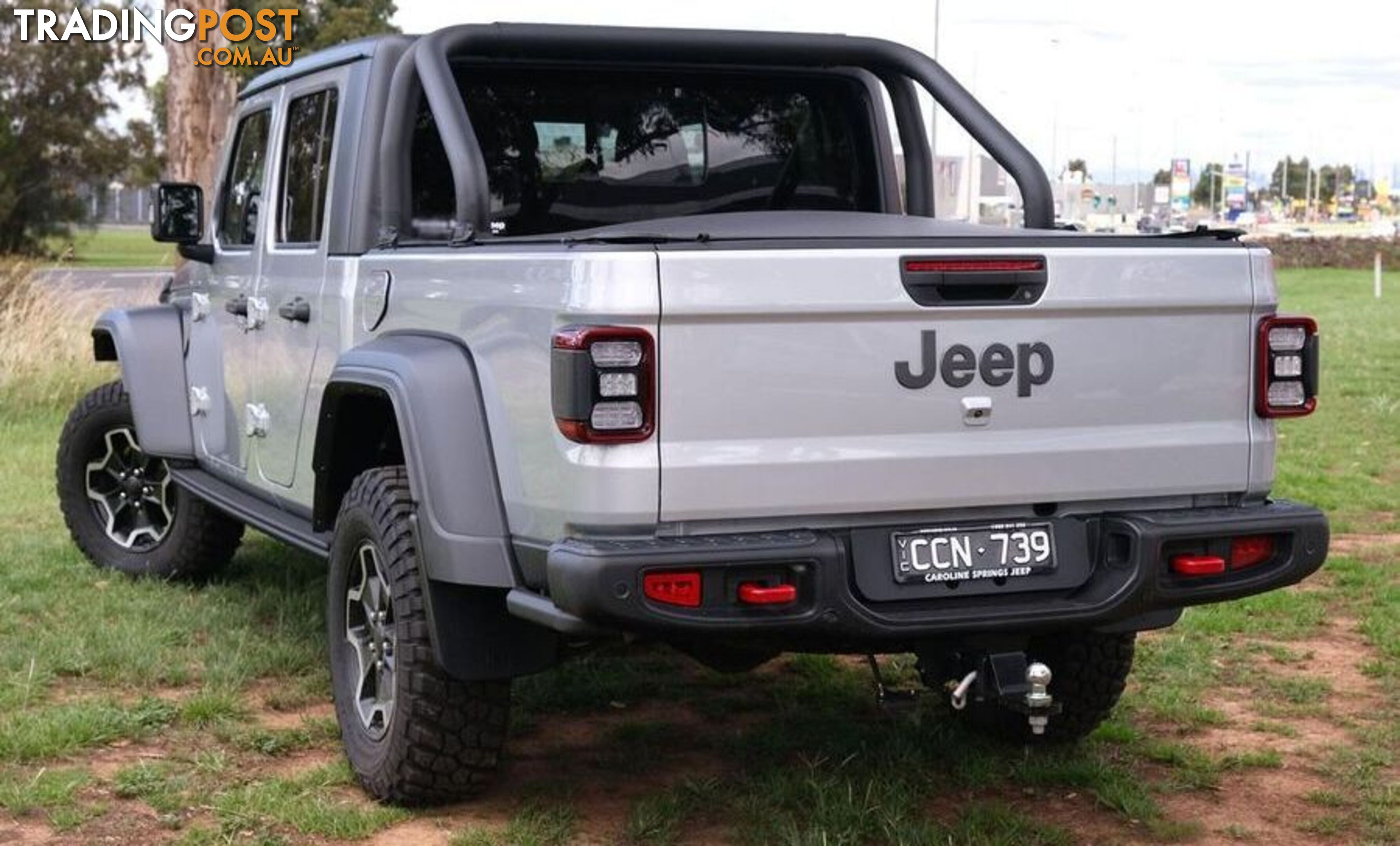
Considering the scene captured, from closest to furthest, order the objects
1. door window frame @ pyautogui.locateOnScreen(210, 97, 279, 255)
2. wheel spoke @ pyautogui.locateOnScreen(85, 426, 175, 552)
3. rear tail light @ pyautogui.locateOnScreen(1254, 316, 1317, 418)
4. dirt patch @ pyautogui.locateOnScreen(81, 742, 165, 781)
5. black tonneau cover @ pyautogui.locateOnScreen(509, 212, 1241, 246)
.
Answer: black tonneau cover @ pyautogui.locateOnScreen(509, 212, 1241, 246), rear tail light @ pyautogui.locateOnScreen(1254, 316, 1317, 418), dirt patch @ pyautogui.locateOnScreen(81, 742, 165, 781), door window frame @ pyautogui.locateOnScreen(210, 97, 279, 255), wheel spoke @ pyautogui.locateOnScreen(85, 426, 175, 552)

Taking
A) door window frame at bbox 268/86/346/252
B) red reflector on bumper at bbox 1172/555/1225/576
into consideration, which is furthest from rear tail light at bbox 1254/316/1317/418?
door window frame at bbox 268/86/346/252

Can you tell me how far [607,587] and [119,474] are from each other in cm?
436

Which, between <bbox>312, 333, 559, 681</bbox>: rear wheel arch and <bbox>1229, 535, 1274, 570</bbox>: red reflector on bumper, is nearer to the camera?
<bbox>312, 333, 559, 681</bbox>: rear wheel arch

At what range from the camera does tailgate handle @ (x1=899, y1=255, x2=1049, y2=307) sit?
408 cm

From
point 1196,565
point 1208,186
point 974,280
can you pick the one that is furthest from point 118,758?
point 1208,186

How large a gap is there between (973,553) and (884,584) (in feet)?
0.77

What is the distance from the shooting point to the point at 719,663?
4.64m

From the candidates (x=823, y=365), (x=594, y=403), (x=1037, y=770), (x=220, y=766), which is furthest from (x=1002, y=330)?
(x=220, y=766)

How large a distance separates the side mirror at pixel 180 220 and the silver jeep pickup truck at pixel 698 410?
3.31ft

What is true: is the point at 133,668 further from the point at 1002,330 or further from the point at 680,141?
the point at 1002,330

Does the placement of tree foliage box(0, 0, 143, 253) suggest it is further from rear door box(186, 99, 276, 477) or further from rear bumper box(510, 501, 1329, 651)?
rear bumper box(510, 501, 1329, 651)

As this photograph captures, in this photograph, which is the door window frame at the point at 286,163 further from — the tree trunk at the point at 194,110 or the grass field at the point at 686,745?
the tree trunk at the point at 194,110

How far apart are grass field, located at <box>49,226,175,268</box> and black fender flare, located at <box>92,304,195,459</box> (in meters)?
20.7

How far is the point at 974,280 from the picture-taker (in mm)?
4141
